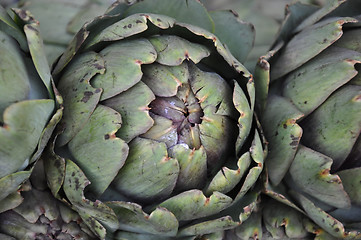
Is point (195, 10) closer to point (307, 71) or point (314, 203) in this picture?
point (307, 71)

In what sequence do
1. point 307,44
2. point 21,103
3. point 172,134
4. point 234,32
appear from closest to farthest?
point 21,103 → point 172,134 → point 307,44 → point 234,32

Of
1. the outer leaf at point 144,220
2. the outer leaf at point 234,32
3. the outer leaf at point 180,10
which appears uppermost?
the outer leaf at point 180,10

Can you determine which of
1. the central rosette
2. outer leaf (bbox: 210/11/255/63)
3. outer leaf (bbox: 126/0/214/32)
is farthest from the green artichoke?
outer leaf (bbox: 210/11/255/63)

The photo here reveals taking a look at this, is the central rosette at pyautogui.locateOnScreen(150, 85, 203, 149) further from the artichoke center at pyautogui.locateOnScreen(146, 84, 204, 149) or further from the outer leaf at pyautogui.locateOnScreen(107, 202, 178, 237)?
the outer leaf at pyautogui.locateOnScreen(107, 202, 178, 237)

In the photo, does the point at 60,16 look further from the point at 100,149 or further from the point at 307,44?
the point at 307,44

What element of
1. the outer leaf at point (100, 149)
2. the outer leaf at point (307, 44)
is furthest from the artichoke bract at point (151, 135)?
the outer leaf at point (307, 44)

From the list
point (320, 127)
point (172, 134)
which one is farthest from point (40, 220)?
point (320, 127)

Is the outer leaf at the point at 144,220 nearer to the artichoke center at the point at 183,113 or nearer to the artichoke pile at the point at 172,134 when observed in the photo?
the artichoke pile at the point at 172,134
